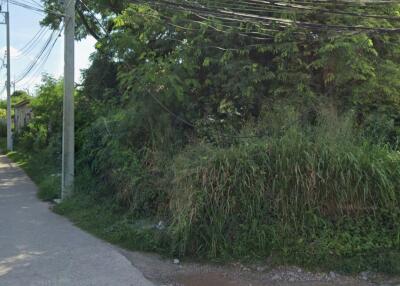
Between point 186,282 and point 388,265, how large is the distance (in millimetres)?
2734

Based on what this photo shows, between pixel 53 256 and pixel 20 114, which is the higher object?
pixel 20 114

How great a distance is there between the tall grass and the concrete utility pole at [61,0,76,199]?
16.4 ft

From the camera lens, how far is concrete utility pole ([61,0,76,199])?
1129 centimetres

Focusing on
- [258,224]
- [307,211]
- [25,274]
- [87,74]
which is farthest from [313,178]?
[87,74]

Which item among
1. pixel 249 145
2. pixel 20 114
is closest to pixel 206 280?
pixel 249 145

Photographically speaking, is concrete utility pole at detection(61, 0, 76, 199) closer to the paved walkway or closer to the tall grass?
the paved walkway

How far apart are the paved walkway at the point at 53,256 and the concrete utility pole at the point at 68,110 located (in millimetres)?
997

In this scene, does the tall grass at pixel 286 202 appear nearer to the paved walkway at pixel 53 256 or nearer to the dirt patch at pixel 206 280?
the dirt patch at pixel 206 280

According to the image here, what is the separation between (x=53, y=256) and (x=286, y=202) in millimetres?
3476

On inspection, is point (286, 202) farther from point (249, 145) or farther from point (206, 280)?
point (206, 280)

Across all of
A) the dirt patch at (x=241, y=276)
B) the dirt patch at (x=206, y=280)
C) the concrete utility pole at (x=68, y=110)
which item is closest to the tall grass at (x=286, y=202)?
the dirt patch at (x=241, y=276)

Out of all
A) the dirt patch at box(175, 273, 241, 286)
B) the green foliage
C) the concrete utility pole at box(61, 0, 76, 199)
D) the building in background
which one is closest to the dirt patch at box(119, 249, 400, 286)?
the dirt patch at box(175, 273, 241, 286)

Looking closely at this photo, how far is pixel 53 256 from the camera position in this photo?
7.05 meters

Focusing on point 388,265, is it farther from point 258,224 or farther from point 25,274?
point 25,274
